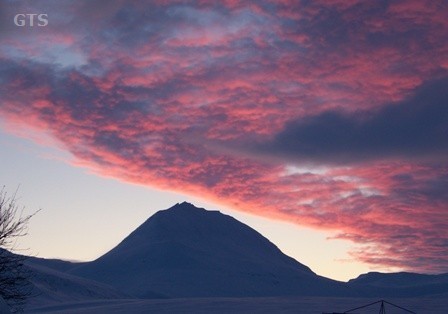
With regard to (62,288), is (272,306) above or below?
below

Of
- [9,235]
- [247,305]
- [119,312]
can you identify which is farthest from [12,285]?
[247,305]

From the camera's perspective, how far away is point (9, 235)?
27.6 metres

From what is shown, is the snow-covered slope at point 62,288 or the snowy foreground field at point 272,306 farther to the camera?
the snow-covered slope at point 62,288

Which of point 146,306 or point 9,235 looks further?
point 146,306

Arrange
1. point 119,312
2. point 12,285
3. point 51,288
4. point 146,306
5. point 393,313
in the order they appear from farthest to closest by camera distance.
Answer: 1. point 51,288
2. point 146,306
3. point 119,312
4. point 393,313
5. point 12,285

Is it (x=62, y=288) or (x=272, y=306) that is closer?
(x=272, y=306)

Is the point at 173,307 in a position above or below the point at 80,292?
below

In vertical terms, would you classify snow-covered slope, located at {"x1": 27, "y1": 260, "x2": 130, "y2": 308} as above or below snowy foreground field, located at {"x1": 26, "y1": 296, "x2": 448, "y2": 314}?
above

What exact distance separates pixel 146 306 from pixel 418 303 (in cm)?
3067

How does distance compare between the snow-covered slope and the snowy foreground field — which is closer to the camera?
the snowy foreground field

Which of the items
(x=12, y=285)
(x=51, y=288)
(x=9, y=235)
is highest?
(x=51, y=288)

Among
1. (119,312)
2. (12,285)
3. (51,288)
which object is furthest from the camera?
(51,288)

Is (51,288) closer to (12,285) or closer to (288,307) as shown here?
(288,307)

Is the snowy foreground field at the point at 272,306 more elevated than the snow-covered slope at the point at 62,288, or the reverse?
the snow-covered slope at the point at 62,288
